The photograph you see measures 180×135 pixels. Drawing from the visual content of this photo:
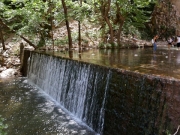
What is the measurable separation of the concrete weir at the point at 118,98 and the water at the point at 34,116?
1.27 feet

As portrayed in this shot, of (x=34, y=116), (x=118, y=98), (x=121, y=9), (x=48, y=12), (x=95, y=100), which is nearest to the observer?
(x=118, y=98)

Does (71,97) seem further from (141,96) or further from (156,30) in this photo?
(156,30)

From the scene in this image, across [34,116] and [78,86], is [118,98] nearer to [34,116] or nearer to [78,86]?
[78,86]

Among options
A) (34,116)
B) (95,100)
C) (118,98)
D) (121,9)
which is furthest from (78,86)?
(121,9)

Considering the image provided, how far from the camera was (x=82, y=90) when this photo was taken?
657 cm

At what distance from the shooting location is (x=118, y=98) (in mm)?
4895

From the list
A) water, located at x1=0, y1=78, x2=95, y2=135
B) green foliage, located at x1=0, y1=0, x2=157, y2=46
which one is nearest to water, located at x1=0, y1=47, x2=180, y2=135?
water, located at x1=0, y1=78, x2=95, y2=135

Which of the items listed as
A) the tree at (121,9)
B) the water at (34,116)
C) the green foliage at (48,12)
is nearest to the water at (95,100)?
the water at (34,116)

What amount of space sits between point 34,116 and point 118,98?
3.18 meters

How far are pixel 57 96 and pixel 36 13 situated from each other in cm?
612

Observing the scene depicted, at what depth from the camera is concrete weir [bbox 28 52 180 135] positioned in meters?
3.83

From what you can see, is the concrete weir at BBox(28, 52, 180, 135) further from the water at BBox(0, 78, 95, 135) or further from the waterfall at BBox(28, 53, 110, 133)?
the water at BBox(0, 78, 95, 135)

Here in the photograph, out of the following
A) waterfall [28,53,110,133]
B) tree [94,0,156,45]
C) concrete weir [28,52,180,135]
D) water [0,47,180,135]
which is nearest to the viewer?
concrete weir [28,52,180,135]

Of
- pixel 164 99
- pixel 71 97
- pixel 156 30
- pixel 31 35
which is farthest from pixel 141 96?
pixel 156 30
